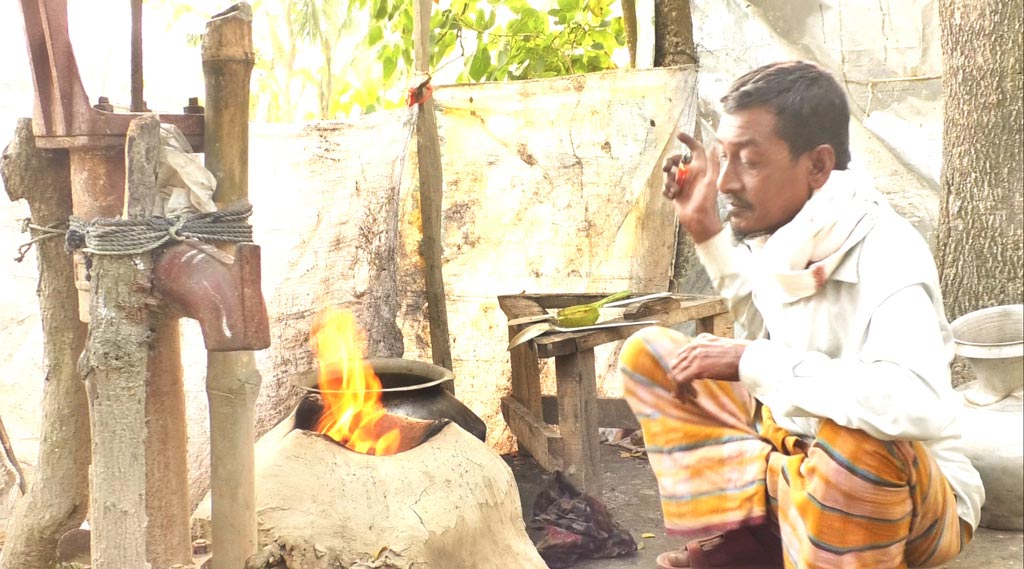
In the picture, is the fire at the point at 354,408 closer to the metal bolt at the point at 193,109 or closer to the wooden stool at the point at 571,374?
the wooden stool at the point at 571,374

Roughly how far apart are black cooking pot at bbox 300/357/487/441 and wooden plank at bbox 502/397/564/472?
0.38m

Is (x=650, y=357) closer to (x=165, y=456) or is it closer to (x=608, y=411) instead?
(x=165, y=456)

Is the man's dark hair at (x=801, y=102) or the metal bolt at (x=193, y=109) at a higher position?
the metal bolt at (x=193, y=109)

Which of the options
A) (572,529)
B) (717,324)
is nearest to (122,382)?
(572,529)

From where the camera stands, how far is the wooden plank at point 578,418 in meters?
3.73

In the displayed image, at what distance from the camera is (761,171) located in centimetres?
195

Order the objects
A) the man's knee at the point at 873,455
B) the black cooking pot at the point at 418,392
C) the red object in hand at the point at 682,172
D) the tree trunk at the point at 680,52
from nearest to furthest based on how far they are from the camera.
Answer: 1. the man's knee at the point at 873,455
2. the red object in hand at the point at 682,172
3. the black cooking pot at the point at 418,392
4. the tree trunk at the point at 680,52

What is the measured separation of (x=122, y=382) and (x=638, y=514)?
232 centimetres

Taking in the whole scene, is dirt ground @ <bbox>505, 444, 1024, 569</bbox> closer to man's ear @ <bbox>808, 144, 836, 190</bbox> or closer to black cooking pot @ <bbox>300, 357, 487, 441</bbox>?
black cooking pot @ <bbox>300, 357, 487, 441</bbox>

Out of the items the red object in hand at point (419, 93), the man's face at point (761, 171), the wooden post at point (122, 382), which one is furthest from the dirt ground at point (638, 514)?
the red object in hand at point (419, 93)

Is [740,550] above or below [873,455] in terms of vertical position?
below

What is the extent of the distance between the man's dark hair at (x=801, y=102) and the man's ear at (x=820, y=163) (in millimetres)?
14

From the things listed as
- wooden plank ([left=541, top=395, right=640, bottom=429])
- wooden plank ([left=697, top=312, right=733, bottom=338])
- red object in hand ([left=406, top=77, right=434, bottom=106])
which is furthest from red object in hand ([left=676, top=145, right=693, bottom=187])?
wooden plank ([left=541, top=395, right=640, bottom=429])

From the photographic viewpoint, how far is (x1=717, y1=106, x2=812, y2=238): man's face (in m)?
1.94
